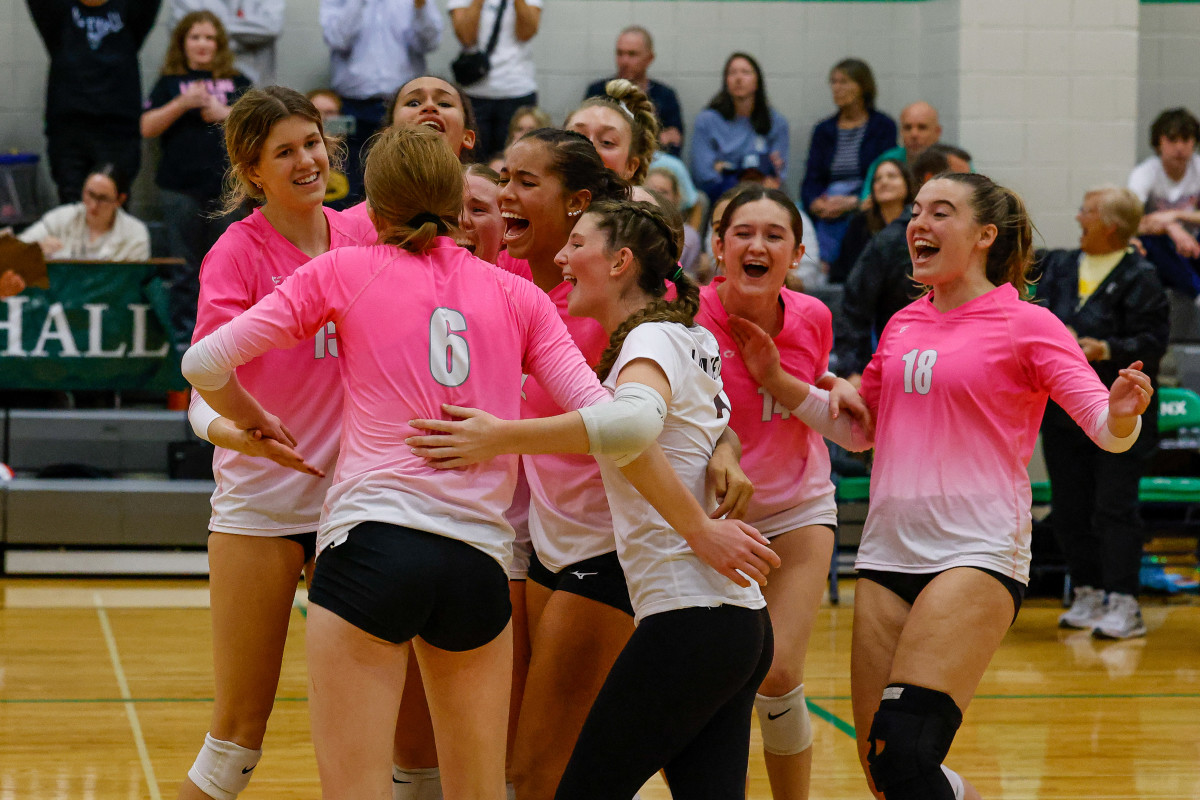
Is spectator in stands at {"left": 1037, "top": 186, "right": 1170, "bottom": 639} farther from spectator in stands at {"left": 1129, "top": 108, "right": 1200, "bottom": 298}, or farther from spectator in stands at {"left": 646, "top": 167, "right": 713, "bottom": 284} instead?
spectator in stands at {"left": 1129, "top": 108, "right": 1200, "bottom": 298}

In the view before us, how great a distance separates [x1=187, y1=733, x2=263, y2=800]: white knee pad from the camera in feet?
10.2

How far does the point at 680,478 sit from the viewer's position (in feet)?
8.87

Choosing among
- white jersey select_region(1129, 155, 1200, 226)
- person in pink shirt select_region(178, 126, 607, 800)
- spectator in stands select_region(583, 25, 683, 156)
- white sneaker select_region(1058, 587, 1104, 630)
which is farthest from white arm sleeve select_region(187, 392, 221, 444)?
white jersey select_region(1129, 155, 1200, 226)

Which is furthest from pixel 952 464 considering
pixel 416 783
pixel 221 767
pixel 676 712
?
pixel 221 767

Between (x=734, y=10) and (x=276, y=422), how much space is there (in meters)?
8.17

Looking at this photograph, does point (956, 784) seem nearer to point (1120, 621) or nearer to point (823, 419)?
point (823, 419)

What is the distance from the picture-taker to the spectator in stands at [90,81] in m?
8.55

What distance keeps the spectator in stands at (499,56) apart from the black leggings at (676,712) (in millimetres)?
6581

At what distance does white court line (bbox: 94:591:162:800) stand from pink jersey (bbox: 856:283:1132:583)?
2.39 m

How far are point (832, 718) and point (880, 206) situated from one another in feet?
11.6

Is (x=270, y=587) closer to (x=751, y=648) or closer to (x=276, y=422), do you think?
(x=276, y=422)

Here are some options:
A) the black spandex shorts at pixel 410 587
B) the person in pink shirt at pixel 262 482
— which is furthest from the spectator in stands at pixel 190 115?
the black spandex shorts at pixel 410 587

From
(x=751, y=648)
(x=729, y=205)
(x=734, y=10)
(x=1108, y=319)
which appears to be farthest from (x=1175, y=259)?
(x=751, y=648)

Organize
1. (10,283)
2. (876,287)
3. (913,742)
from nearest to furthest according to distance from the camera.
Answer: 1. (913,742)
2. (876,287)
3. (10,283)
